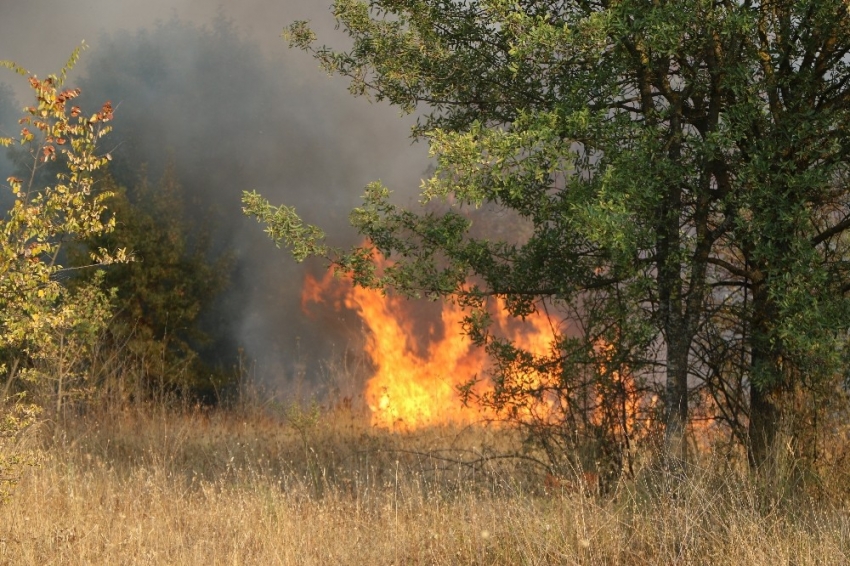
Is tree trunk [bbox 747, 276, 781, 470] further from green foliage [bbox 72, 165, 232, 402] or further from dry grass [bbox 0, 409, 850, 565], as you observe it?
green foliage [bbox 72, 165, 232, 402]

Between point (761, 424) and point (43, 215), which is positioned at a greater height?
point (43, 215)

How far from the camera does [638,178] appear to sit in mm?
8547

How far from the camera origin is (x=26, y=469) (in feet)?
35.2

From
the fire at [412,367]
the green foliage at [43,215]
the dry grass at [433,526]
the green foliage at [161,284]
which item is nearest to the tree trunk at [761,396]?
the dry grass at [433,526]

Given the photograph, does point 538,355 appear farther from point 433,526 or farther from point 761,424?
point 433,526

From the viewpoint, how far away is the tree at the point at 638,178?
827 cm

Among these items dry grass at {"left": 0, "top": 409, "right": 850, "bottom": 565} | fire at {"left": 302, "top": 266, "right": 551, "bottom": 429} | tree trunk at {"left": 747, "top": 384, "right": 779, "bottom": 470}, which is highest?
fire at {"left": 302, "top": 266, "right": 551, "bottom": 429}

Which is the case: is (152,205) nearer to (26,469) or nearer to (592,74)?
(26,469)

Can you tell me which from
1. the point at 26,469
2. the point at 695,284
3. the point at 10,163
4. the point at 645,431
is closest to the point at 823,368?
the point at 695,284

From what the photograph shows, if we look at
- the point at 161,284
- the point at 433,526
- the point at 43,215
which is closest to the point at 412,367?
the point at 161,284

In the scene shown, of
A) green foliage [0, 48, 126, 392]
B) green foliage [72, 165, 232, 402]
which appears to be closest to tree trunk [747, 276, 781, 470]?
green foliage [0, 48, 126, 392]

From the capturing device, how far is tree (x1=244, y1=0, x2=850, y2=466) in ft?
27.1

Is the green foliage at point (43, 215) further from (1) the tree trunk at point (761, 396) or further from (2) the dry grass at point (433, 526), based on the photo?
(1) the tree trunk at point (761, 396)

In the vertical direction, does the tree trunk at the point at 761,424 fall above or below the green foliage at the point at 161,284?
below
